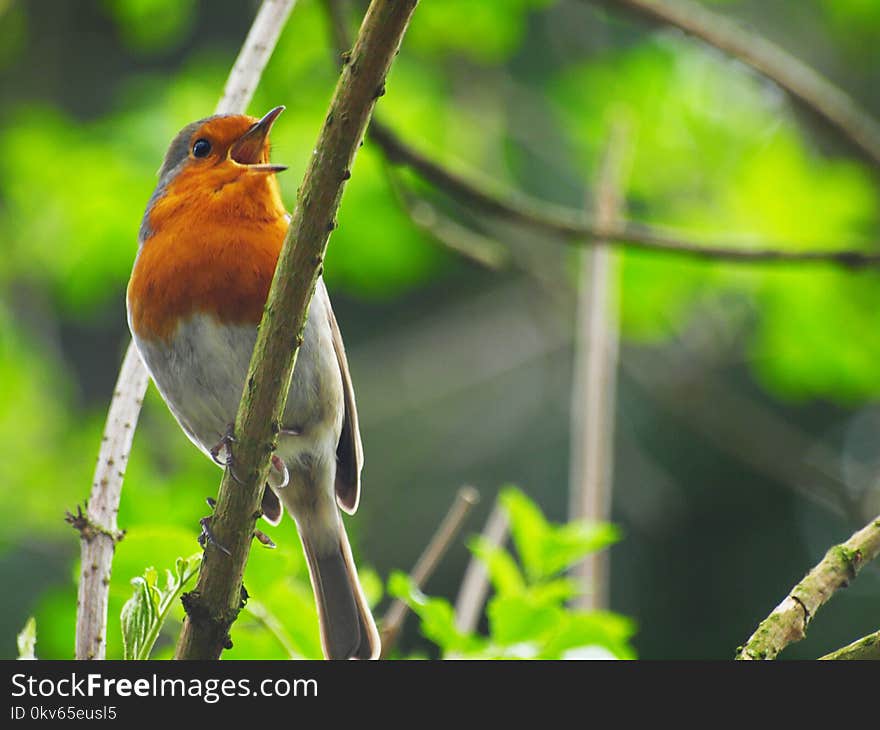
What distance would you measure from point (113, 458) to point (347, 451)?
3.60ft

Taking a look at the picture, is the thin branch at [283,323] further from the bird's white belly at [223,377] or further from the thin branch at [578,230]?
the thin branch at [578,230]

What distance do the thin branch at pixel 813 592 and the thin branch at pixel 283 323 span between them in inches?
32.1

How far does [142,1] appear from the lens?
5848mm

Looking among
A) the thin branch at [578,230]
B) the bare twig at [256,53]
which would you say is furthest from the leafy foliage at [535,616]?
the thin branch at [578,230]

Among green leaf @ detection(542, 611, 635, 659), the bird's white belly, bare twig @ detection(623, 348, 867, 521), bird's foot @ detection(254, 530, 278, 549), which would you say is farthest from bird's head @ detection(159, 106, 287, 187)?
bare twig @ detection(623, 348, 867, 521)

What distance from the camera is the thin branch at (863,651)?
163cm

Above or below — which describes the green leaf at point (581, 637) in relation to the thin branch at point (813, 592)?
above

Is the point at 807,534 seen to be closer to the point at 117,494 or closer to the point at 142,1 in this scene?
the point at 142,1

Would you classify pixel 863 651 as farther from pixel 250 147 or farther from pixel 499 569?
pixel 250 147

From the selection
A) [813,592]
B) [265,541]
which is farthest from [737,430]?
[813,592]

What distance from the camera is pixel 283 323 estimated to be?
1.79 m

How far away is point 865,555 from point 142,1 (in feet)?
16.8

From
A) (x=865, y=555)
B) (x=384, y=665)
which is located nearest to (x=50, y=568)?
(x=384, y=665)

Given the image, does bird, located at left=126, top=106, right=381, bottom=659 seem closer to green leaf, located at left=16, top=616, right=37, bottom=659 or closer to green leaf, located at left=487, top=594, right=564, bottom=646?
green leaf, located at left=487, top=594, right=564, bottom=646
